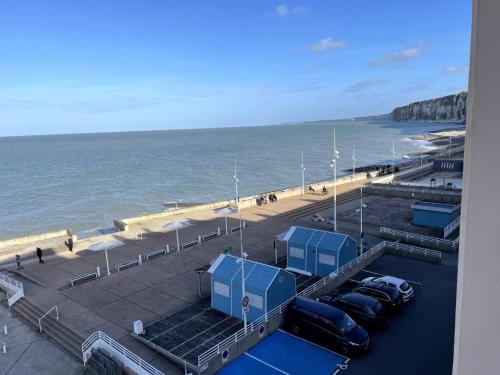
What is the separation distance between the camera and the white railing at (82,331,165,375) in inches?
478

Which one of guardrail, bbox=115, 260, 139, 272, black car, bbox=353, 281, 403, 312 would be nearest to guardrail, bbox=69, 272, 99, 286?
guardrail, bbox=115, 260, 139, 272

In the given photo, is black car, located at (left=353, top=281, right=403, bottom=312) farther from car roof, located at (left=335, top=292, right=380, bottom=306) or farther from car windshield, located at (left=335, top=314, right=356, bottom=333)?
car windshield, located at (left=335, top=314, right=356, bottom=333)

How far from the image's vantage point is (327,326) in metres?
13.6

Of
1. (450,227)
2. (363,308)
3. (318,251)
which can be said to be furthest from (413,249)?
(363,308)

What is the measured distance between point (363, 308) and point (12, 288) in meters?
17.3

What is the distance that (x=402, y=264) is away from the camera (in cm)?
2117

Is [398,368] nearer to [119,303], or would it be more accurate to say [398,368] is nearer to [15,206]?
[119,303]

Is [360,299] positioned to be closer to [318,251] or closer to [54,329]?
[318,251]

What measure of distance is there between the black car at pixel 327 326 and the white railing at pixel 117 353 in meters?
5.58

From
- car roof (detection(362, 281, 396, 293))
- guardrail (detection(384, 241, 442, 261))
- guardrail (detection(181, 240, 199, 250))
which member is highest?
car roof (detection(362, 281, 396, 293))

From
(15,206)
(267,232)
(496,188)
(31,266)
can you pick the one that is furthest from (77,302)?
(15,206)

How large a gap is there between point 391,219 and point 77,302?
77.6 feet

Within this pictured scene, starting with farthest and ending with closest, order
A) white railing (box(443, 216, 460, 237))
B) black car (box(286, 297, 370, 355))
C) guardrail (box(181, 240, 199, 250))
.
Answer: white railing (box(443, 216, 460, 237)) → guardrail (box(181, 240, 199, 250)) → black car (box(286, 297, 370, 355))

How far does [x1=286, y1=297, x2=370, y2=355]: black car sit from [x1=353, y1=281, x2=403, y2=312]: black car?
9.10 ft
